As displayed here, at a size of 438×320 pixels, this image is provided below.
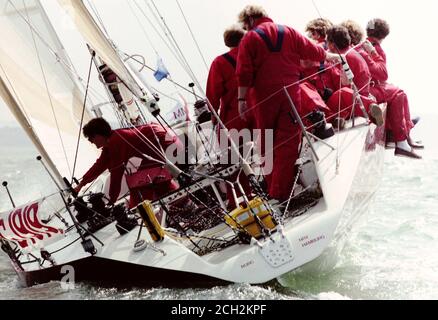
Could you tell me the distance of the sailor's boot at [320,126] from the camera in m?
5.73

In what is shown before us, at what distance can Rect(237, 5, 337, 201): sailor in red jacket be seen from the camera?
5.45 m

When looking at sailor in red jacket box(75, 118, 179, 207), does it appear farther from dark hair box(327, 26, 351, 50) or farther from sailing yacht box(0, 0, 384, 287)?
dark hair box(327, 26, 351, 50)

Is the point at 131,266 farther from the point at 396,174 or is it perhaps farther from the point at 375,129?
the point at 396,174

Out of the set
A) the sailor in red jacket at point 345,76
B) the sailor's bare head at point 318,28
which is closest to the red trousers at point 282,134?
the sailor in red jacket at point 345,76

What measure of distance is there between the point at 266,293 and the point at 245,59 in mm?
1794

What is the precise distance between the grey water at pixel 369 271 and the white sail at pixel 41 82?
1.57m

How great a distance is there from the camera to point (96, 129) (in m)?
6.09

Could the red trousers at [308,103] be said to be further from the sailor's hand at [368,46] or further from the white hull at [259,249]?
the sailor's hand at [368,46]

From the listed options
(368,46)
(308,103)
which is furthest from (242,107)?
(368,46)

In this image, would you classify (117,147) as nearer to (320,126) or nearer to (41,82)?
(320,126)

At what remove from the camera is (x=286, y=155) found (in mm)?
5633

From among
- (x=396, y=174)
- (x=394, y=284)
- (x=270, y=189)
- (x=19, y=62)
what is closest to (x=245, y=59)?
(x=270, y=189)

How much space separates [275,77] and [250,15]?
1.76 ft

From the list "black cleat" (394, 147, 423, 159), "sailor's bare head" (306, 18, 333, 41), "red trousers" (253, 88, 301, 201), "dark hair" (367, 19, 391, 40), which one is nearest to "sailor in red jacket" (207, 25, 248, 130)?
"red trousers" (253, 88, 301, 201)
